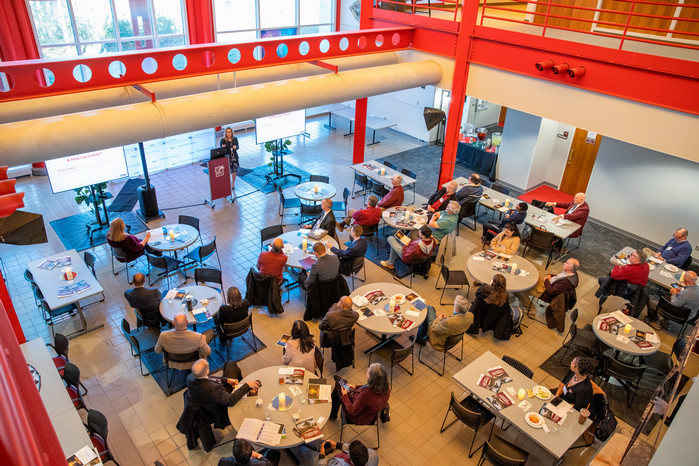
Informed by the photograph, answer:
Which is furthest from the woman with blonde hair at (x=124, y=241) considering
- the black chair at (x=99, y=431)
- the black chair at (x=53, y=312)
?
the black chair at (x=99, y=431)

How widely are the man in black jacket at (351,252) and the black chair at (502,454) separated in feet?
13.4

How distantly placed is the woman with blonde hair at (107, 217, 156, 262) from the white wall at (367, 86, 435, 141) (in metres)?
10.5

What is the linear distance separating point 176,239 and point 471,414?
635 centimetres

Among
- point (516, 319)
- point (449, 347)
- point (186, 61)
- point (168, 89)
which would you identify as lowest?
point (516, 319)

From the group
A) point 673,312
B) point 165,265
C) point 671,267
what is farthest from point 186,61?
point 671,267

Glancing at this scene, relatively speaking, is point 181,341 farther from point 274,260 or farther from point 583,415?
point 583,415

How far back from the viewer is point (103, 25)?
45.2 ft

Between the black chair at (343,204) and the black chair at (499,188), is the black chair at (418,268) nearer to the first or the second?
the black chair at (343,204)

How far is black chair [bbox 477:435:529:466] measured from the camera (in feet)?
19.9

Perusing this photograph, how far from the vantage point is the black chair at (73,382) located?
670 cm

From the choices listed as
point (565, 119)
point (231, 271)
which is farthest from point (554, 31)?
point (231, 271)

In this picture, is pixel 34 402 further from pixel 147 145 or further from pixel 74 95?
pixel 147 145

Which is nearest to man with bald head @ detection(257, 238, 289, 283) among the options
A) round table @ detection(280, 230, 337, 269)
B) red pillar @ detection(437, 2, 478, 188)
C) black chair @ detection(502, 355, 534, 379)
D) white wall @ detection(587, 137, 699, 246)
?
round table @ detection(280, 230, 337, 269)

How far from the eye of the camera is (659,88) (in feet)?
28.4
